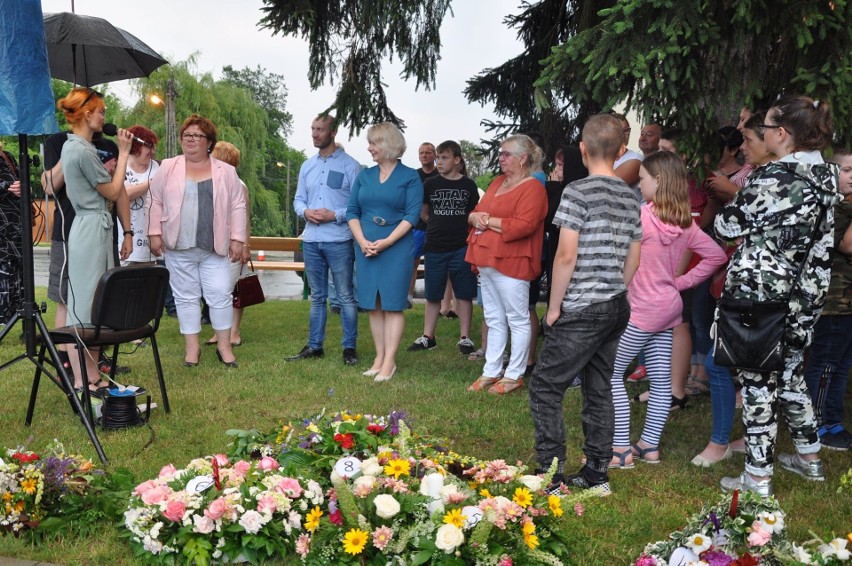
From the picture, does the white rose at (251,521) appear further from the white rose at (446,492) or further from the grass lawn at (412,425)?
the white rose at (446,492)

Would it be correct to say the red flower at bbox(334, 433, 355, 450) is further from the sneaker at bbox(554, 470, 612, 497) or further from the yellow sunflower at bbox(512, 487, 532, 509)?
the sneaker at bbox(554, 470, 612, 497)

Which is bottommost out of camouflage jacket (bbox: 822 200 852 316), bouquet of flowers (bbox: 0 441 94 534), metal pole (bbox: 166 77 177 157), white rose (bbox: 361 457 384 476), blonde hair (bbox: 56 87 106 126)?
bouquet of flowers (bbox: 0 441 94 534)

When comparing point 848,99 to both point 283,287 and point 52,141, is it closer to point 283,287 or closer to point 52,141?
point 52,141

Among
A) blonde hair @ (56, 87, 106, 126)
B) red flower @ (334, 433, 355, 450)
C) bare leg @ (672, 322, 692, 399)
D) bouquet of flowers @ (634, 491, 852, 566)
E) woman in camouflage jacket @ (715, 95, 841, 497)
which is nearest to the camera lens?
bouquet of flowers @ (634, 491, 852, 566)

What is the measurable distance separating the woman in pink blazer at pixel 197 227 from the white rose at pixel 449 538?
14.6 ft

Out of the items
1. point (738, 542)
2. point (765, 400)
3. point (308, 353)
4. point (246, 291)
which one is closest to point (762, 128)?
point (765, 400)

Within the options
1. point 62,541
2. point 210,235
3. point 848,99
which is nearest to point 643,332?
point 848,99

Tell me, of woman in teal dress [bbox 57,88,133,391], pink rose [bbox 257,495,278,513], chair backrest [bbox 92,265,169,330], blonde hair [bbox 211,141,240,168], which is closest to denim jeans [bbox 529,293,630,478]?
pink rose [bbox 257,495,278,513]

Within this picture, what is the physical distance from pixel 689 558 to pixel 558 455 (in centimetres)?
120

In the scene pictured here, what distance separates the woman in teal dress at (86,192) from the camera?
500 centimetres

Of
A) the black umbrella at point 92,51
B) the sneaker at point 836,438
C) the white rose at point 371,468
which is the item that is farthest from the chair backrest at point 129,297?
the sneaker at point 836,438

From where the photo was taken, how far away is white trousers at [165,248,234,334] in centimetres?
666

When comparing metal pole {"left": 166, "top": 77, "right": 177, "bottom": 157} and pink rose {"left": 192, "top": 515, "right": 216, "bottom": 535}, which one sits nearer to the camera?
pink rose {"left": 192, "top": 515, "right": 216, "bottom": 535}

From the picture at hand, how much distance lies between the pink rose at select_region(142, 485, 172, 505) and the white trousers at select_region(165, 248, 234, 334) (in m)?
3.72
